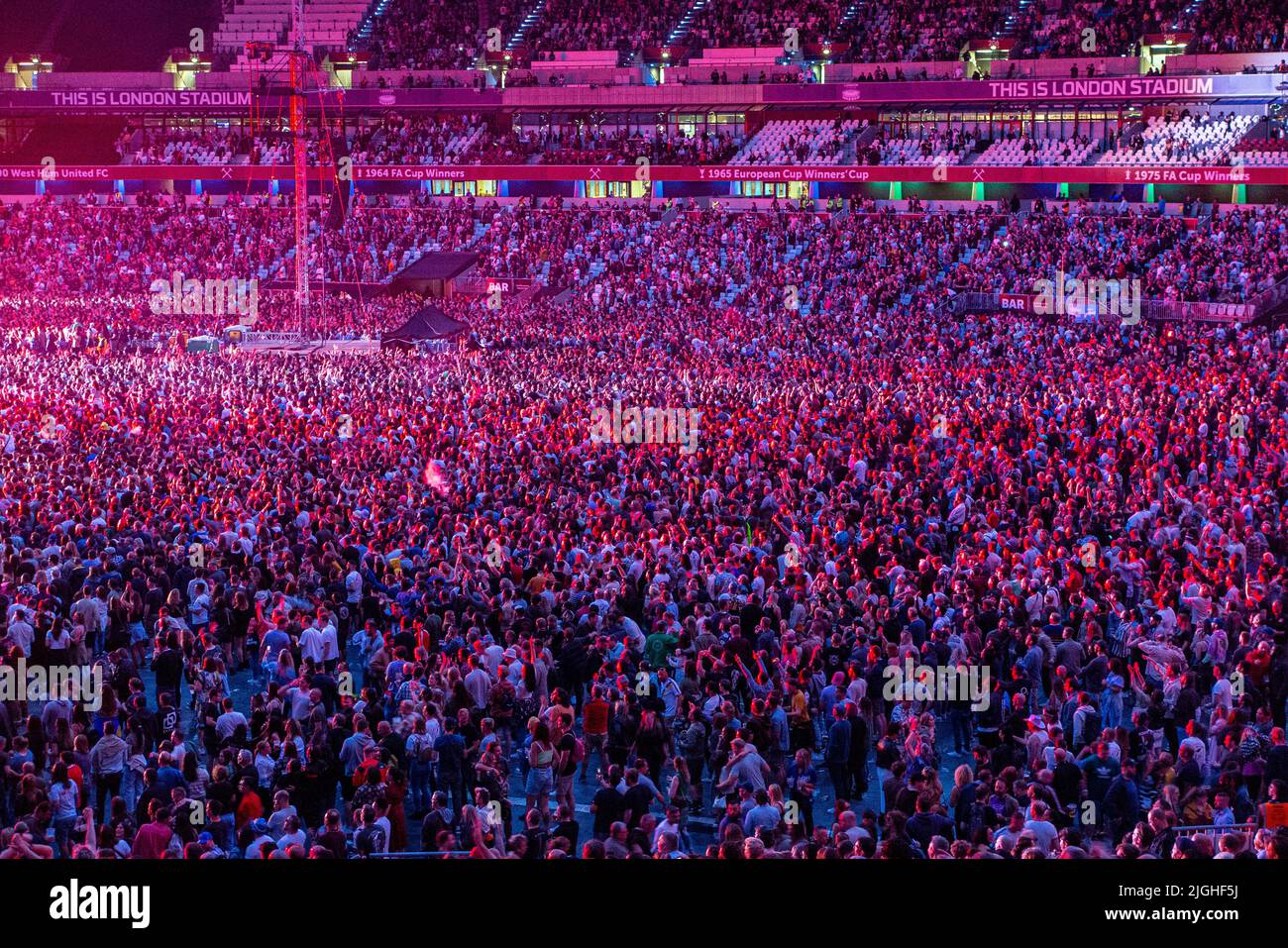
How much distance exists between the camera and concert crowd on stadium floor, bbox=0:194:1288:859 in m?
10.2

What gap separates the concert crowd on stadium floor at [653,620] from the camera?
33.5 feet

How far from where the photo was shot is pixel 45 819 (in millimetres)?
9570

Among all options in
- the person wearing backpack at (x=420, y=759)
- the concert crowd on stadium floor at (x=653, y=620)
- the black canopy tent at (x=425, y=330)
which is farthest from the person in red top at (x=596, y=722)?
the black canopy tent at (x=425, y=330)

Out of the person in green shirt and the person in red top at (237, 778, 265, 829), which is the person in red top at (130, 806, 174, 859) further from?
the person in green shirt

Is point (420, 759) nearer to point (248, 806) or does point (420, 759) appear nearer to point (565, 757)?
point (565, 757)

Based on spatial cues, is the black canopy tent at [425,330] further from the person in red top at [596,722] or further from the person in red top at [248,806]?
the person in red top at [248,806]

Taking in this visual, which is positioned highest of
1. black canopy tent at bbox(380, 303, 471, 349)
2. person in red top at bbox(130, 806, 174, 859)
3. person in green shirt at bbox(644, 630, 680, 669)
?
black canopy tent at bbox(380, 303, 471, 349)

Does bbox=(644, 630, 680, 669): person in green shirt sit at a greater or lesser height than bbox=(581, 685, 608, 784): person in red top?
greater

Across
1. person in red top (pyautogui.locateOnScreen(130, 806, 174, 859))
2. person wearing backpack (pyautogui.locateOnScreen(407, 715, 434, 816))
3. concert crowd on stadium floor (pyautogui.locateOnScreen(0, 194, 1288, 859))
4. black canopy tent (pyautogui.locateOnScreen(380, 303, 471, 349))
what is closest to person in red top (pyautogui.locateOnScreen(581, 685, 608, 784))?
concert crowd on stadium floor (pyautogui.locateOnScreen(0, 194, 1288, 859))

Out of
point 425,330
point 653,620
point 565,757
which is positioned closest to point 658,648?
point 653,620

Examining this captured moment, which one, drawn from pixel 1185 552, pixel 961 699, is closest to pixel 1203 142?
pixel 1185 552

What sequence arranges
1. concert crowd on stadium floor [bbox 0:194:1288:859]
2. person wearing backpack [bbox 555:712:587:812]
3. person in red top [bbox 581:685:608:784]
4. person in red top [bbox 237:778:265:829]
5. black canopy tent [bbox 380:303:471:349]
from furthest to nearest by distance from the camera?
black canopy tent [bbox 380:303:471:349] < person in red top [bbox 581:685:608:784] < person wearing backpack [bbox 555:712:587:812] < concert crowd on stadium floor [bbox 0:194:1288:859] < person in red top [bbox 237:778:265:829]
